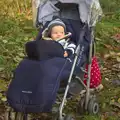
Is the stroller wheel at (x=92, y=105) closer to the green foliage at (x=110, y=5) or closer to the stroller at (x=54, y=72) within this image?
the stroller at (x=54, y=72)

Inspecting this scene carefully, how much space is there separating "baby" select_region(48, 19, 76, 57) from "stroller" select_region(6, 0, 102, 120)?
0.32 feet

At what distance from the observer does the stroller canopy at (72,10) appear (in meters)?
5.14

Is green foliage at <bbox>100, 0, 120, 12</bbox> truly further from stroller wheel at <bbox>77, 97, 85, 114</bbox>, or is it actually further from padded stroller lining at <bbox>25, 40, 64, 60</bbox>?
padded stroller lining at <bbox>25, 40, 64, 60</bbox>

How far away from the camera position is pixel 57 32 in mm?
5207

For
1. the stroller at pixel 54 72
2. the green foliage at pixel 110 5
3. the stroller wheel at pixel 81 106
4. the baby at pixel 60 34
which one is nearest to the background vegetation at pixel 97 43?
the green foliage at pixel 110 5

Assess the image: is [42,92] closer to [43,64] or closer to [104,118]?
[43,64]

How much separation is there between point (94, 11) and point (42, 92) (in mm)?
1384

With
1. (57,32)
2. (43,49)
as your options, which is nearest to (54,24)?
(57,32)

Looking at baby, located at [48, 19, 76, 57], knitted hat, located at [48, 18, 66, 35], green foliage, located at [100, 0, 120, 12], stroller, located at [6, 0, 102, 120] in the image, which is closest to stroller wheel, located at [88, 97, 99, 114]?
stroller, located at [6, 0, 102, 120]

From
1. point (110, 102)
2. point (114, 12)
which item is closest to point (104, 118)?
point (110, 102)

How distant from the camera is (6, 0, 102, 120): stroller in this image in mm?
4273

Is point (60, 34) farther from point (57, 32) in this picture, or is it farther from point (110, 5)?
point (110, 5)

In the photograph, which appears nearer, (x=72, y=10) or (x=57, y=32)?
(x=57, y=32)

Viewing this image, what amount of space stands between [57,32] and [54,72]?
0.94 meters
